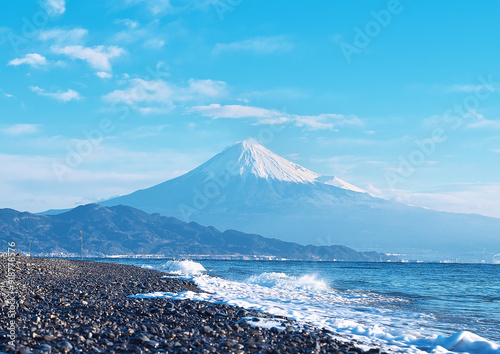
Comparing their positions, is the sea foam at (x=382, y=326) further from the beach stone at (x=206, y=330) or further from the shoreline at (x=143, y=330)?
the beach stone at (x=206, y=330)

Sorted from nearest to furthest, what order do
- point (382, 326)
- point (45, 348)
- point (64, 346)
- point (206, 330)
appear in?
point (45, 348), point (64, 346), point (206, 330), point (382, 326)

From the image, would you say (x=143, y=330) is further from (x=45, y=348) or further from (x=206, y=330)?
(x=45, y=348)

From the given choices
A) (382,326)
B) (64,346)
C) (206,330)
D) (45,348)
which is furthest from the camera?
(382,326)

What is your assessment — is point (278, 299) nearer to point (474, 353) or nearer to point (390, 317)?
point (390, 317)

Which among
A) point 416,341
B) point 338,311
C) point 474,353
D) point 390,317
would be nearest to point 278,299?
point 338,311

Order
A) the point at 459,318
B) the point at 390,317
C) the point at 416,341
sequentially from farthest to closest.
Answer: the point at 459,318 → the point at 390,317 → the point at 416,341

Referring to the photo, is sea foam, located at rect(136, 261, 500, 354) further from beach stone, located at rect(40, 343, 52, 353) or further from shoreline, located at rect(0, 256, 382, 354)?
beach stone, located at rect(40, 343, 52, 353)

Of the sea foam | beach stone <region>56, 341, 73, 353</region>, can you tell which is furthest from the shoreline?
the sea foam

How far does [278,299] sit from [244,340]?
1295 cm

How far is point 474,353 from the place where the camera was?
12.2 metres

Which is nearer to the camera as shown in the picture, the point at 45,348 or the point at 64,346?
the point at 45,348

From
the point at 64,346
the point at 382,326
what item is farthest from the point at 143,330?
the point at 382,326

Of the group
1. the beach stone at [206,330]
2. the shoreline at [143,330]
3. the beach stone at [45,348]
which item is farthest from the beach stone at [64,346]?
the beach stone at [206,330]

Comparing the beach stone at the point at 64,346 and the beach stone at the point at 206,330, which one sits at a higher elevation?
the beach stone at the point at 64,346
